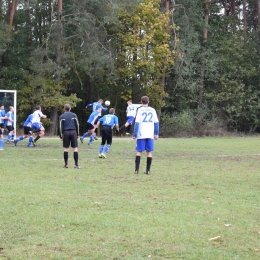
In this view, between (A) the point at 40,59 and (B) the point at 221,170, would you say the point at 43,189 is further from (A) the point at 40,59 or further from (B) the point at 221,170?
(A) the point at 40,59

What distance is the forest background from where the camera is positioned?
129 ft

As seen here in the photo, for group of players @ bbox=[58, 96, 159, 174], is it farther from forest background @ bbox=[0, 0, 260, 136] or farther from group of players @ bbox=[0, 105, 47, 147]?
forest background @ bbox=[0, 0, 260, 136]

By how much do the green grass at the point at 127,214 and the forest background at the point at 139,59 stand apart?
25.3 m

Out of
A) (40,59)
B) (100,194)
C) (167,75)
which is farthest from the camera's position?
(167,75)

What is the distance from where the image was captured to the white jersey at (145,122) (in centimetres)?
1383

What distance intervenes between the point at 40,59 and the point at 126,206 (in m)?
30.5

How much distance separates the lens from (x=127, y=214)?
829cm

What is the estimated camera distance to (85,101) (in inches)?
1838

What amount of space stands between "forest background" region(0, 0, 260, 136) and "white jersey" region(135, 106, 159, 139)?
25037 millimetres

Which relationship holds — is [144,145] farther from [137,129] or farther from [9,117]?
[9,117]

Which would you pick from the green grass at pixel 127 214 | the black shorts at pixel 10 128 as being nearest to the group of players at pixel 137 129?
the green grass at pixel 127 214

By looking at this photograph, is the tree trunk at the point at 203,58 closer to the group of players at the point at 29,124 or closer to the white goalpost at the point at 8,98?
the white goalpost at the point at 8,98

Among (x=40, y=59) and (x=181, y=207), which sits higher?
(x=40, y=59)

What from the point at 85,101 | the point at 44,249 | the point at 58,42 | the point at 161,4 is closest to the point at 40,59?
the point at 58,42
